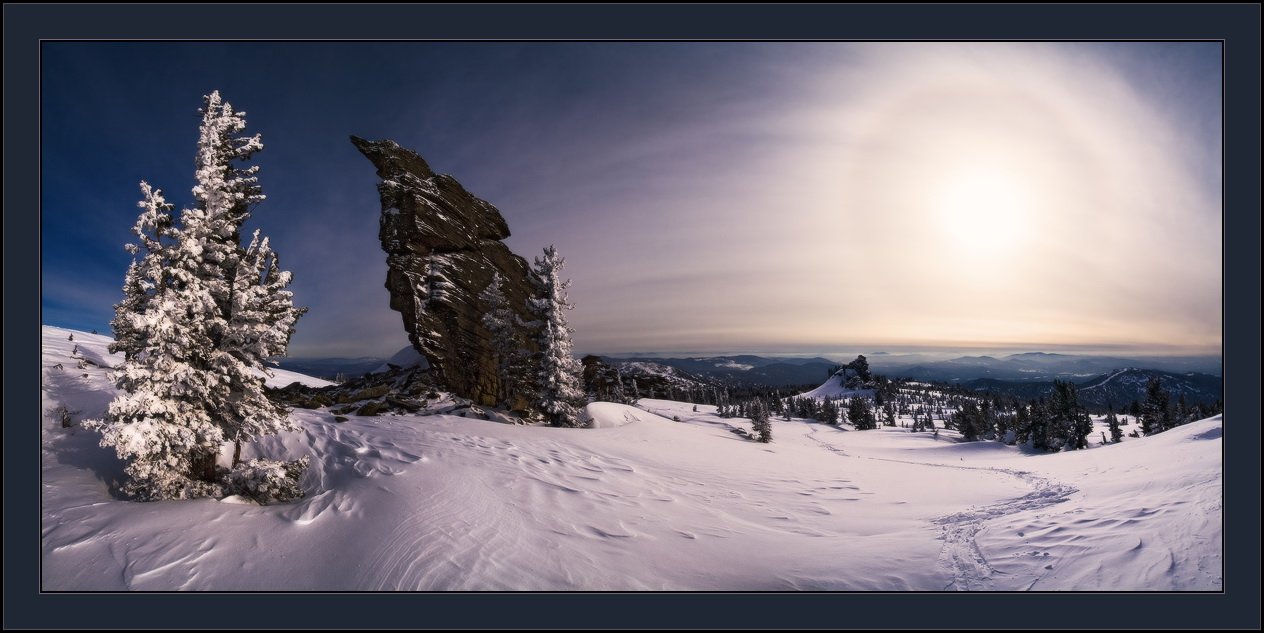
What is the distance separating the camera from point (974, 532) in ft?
22.8

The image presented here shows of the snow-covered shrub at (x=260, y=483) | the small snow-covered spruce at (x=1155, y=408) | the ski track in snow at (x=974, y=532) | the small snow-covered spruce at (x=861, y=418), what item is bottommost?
the small snow-covered spruce at (x=861, y=418)

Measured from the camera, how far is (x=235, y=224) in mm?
7449

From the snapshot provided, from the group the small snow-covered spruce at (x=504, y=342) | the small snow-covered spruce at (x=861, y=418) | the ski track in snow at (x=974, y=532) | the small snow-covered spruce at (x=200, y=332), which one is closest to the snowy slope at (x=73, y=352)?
the small snow-covered spruce at (x=200, y=332)

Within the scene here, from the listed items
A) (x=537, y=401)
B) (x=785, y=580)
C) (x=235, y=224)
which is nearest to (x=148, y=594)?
(x=235, y=224)

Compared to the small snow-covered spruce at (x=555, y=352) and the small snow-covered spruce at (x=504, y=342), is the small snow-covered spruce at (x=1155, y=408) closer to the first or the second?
the small snow-covered spruce at (x=555, y=352)

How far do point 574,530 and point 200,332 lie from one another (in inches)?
287

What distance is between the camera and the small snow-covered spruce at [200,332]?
6039 mm

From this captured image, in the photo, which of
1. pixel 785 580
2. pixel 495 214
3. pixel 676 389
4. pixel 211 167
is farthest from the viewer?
pixel 676 389

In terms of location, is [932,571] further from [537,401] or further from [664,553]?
[537,401]

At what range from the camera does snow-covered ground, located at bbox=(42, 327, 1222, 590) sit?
5.42m

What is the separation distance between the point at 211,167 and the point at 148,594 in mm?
6708

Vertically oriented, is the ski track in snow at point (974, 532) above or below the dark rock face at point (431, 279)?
below

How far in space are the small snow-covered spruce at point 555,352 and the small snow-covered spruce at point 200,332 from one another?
1358 cm

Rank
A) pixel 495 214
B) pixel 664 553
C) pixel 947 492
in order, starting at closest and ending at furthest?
pixel 664 553 < pixel 947 492 < pixel 495 214
